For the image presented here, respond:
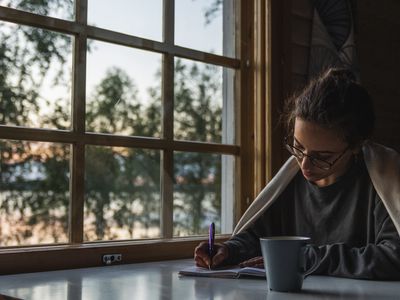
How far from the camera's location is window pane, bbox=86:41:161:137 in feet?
5.73

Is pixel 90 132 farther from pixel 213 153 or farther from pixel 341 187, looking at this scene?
pixel 341 187

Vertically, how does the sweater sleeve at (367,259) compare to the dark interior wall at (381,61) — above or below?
below

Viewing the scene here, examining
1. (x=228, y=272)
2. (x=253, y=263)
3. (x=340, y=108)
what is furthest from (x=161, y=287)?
(x=340, y=108)

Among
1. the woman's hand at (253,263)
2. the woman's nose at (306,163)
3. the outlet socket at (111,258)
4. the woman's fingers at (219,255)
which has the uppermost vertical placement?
the woman's nose at (306,163)

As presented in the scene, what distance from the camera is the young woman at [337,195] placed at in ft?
4.59

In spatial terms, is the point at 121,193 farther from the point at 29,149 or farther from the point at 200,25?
the point at 200,25

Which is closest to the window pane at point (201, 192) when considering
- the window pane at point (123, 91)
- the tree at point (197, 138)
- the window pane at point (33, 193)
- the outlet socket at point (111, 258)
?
the tree at point (197, 138)

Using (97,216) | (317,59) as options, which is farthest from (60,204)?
(317,59)

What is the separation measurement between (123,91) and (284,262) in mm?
883

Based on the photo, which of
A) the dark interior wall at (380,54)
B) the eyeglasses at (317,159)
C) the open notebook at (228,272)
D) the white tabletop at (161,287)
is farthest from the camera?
the dark interior wall at (380,54)

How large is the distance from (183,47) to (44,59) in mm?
509

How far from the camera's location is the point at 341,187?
64.8 inches

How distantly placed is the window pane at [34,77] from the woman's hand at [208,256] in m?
0.53

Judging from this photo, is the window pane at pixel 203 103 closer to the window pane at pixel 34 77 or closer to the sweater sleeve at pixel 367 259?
the window pane at pixel 34 77
